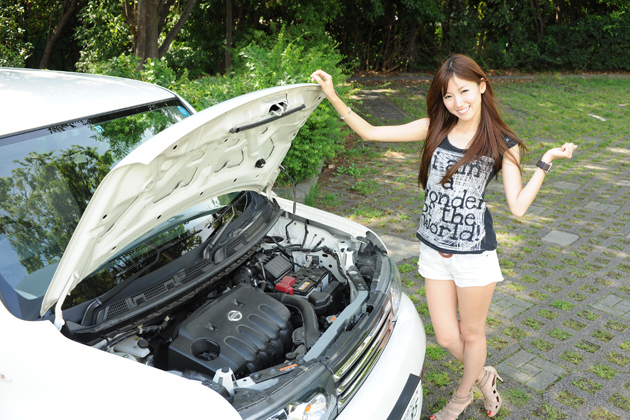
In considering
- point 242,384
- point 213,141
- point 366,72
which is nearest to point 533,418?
point 242,384

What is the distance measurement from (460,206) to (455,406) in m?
1.27

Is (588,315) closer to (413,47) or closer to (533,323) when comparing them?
(533,323)

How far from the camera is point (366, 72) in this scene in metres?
16.8

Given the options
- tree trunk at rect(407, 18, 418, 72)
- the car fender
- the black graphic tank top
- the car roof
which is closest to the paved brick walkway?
the black graphic tank top

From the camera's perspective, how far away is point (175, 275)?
2512 mm

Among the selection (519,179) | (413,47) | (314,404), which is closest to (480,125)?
(519,179)

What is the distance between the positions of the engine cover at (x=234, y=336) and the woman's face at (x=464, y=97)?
1.39m

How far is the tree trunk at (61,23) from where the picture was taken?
43.7 feet

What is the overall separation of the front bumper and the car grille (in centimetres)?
3

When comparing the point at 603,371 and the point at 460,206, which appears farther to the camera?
the point at 603,371

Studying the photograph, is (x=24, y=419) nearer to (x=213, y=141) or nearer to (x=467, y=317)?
(x=213, y=141)

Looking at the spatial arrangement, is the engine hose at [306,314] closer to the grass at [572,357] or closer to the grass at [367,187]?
the grass at [572,357]

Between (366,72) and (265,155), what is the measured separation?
48.6 feet

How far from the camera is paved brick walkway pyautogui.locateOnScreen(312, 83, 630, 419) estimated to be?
3.17 m
